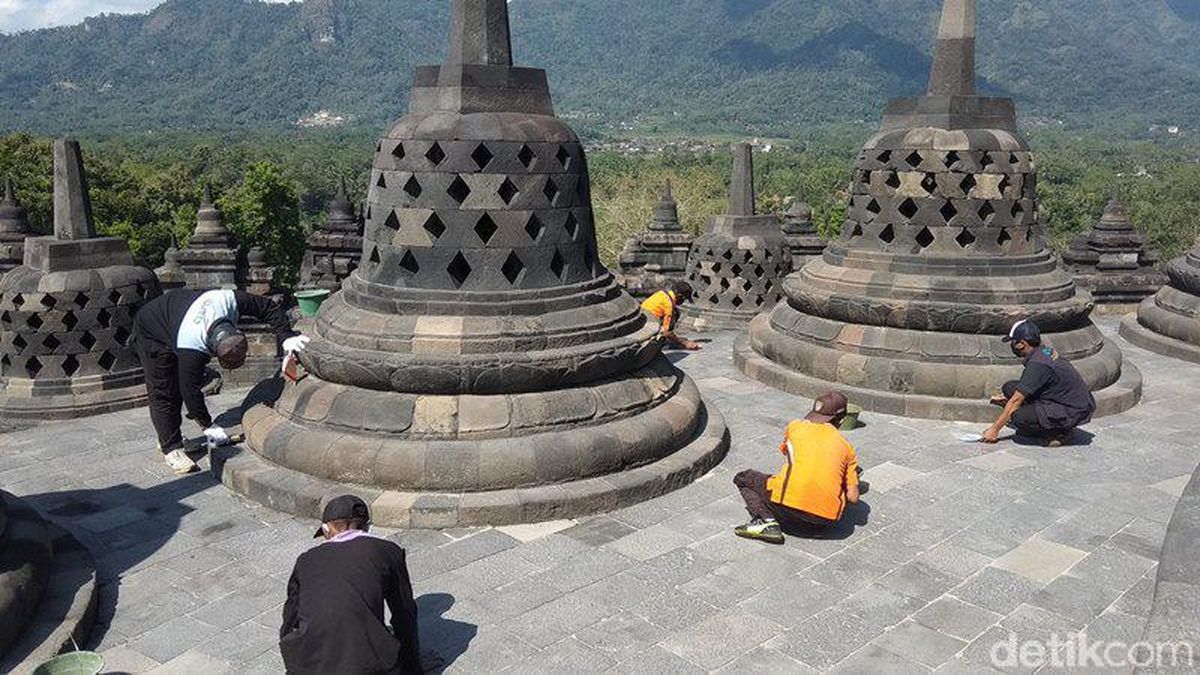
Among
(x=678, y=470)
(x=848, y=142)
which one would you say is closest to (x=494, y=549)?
(x=678, y=470)

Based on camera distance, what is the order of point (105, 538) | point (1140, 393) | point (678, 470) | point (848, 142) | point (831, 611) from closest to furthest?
point (831, 611), point (105, 538), point (678, 470), point (1140, 393), point (848, 142)

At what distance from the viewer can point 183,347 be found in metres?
7.38

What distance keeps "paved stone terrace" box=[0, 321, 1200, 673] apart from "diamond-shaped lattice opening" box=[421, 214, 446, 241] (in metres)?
2.34

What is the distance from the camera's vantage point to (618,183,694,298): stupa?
631 inches

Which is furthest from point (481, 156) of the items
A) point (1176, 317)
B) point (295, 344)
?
point (1176, 317)

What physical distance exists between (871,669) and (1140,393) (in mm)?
6876

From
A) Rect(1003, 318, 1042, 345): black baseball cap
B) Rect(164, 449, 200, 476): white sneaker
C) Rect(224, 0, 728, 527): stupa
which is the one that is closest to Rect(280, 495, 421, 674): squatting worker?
Rect(224, 0, 728, 527): stupa

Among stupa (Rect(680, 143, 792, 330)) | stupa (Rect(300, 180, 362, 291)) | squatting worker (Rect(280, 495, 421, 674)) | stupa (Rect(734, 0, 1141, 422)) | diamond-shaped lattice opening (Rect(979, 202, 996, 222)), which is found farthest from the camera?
stupa (Rect(300, 180, 362, 291))

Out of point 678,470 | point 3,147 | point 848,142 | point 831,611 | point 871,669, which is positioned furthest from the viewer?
point 848,142

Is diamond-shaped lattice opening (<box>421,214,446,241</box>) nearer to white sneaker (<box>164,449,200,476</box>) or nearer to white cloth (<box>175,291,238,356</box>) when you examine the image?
white cloth (<box>175,291,238,356</box>)

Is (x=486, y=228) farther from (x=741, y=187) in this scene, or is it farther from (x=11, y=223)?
(x=11, y=223)

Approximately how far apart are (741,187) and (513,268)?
7.83 metres

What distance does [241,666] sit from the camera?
15.0 feet

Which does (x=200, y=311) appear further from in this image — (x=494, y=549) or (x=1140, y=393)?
(x=1140, y=393)
